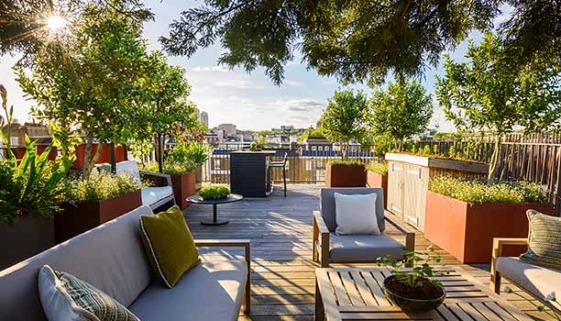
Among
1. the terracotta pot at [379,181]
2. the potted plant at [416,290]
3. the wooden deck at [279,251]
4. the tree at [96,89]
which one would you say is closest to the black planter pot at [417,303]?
the potted plant at [416,290]

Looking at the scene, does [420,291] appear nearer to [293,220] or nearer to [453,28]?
[453,28]

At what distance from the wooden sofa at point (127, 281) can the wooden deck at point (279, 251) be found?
535 mm

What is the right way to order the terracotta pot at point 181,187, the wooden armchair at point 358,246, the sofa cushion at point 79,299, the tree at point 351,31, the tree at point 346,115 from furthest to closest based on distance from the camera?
the tree at point 346,115 → the terracotta pot at point 181,187 → the wooden armchair at point 358,246 → the tree at point 351,31 → the sofa cushion at point 79,299

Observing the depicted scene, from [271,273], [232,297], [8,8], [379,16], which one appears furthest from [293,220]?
[8,8]

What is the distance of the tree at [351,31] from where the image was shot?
166 centimetres

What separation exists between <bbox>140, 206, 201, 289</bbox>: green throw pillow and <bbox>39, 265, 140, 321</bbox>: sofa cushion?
691mm

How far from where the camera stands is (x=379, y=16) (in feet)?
6.63

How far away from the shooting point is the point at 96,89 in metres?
2.38

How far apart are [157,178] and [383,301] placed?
438 centimetres

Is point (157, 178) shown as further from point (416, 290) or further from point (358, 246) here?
point (416, 290)

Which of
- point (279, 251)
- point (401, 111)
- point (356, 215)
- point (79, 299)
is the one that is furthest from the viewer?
point (401, 111)

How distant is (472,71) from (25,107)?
4805 mm

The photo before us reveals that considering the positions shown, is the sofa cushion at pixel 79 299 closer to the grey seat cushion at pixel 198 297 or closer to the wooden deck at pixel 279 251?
the grey seat cushion at pixel 198 297

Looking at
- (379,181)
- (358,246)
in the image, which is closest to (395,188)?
(379,181)
